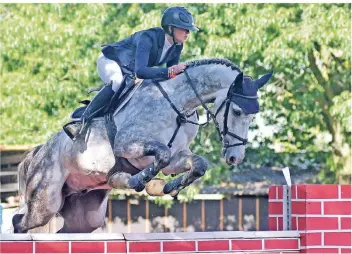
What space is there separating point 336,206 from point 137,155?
1.48m

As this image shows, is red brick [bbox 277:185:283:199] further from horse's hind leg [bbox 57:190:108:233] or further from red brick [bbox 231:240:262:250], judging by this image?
horse's hind leg [bbox 57:190:108:233]

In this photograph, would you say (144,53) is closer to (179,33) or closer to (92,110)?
(179,33)

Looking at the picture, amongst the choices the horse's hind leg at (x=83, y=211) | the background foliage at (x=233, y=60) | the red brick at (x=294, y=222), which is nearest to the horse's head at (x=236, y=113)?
the red brick at (x=294, y=222)

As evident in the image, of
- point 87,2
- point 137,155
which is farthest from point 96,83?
point 137,155

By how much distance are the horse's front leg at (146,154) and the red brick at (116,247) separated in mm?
924

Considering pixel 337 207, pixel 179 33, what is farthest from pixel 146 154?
pixel 337 207

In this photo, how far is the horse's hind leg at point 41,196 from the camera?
941cm

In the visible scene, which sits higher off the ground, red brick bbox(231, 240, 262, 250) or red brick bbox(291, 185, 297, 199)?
red brick bbox(291, 185, 297, 199)

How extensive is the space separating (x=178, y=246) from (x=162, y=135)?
115cm

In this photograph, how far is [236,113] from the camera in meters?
8.50

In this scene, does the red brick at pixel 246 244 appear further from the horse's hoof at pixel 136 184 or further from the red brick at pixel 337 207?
Answer: the horse's hoof at pixel 136 184

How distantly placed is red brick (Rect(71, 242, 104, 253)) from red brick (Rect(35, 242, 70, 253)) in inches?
1.7

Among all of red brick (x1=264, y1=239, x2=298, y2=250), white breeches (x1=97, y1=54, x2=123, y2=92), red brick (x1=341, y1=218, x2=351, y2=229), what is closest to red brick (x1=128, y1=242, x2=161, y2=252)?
red brick (x1=264, y1=239, x2=298, y2=250)

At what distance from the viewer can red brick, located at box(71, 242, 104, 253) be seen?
755 centimetres
